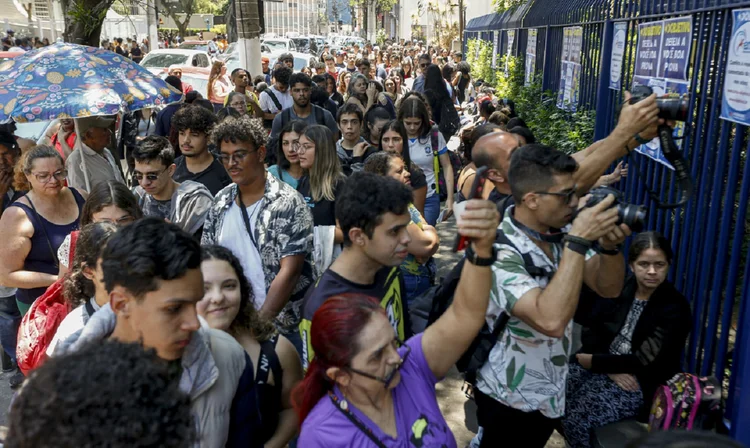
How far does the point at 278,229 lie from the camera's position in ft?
11.9

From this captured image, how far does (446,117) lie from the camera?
1011 centimetres

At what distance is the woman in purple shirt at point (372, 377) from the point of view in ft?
7.03

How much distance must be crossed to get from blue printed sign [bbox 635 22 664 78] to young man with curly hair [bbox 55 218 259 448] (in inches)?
161

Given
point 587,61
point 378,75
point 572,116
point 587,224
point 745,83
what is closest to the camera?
point 587,224

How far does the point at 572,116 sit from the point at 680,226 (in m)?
3.78

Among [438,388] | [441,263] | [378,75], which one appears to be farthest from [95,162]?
[378,75]

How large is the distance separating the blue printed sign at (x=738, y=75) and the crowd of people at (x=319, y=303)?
2.40ft

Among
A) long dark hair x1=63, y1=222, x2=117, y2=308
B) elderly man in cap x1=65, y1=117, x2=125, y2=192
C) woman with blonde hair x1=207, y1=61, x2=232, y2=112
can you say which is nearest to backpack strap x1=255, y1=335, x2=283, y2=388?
long dark hair x1=63, y1=222, x2=117, y2=308

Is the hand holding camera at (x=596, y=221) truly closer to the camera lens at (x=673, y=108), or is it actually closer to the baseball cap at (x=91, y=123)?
the camera lens at (x=673, y=108)

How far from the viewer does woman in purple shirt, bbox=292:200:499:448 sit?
2143 mm

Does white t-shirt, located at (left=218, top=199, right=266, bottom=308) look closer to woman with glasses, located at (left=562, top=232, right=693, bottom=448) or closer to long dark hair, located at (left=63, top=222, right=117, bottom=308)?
long dark hair, located at (left=63, top=222, right=117, bottom=308)

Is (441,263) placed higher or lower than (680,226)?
lower

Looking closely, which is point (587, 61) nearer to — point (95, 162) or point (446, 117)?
point (446, 117)

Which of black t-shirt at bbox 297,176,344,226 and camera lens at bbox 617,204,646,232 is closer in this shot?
camera lens at bbox 617,204,646,232
